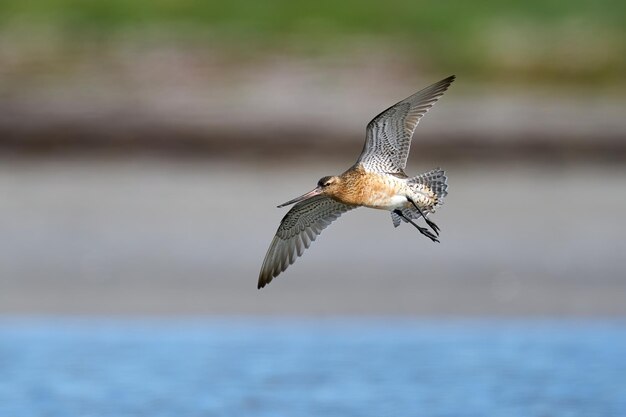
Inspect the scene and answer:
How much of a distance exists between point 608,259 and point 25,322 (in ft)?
13.1

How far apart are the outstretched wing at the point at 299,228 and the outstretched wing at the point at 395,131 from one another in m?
0.29

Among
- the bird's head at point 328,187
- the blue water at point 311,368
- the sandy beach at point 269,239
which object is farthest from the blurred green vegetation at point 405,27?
the bird's head at point 328,187

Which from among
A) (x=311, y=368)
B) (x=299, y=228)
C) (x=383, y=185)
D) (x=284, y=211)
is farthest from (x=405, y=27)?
(x=383, y=185)

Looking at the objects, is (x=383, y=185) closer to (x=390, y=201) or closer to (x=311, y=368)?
(x=390, y=201)

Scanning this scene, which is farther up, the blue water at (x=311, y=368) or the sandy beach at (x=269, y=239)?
the sandy beach at (x=269, y=239)

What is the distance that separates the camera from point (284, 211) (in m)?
11.5

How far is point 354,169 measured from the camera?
7297 millimetres

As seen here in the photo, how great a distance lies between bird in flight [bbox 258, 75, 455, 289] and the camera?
23.6 feet

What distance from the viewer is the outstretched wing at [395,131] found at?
7.17m

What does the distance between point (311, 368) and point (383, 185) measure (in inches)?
71.8

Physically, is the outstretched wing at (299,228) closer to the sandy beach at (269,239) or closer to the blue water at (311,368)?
the blue water at (311,368)

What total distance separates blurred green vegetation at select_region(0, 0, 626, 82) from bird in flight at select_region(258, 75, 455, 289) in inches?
336

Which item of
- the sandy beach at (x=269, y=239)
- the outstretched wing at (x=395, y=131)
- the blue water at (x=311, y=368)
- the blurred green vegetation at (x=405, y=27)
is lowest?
the blue water at (x=311, y=368)

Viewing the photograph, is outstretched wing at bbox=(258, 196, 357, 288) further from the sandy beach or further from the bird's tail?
the sandy beach
